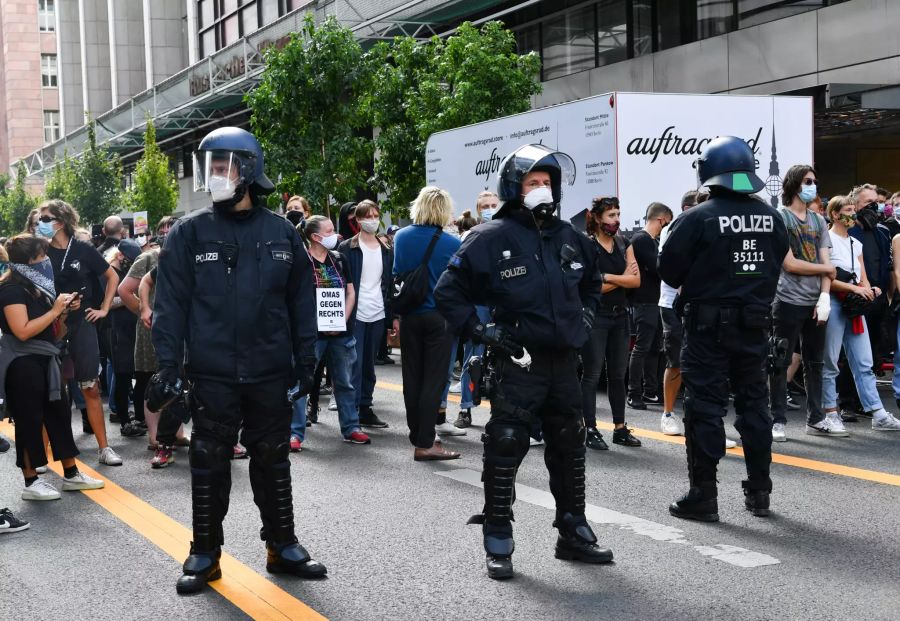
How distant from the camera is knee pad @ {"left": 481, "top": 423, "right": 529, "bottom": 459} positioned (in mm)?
5133

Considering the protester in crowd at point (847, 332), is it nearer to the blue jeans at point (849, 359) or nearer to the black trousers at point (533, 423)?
the blue jeans at point (849, 359)

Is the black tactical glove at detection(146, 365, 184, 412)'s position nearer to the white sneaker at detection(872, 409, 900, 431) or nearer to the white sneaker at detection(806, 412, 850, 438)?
the white sneaker at detection(806, 412, 850, 438)

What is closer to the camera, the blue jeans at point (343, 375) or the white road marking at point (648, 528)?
the white road marking at point (648, 528)

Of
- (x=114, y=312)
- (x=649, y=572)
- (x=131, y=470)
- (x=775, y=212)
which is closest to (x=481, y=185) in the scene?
(x=114, y=312)

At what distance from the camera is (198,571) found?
16.4 ft

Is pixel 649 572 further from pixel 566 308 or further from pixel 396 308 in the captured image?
pixel 396 308

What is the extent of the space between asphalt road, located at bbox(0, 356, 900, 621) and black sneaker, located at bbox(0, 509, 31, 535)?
8cm

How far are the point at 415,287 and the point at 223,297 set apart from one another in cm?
282

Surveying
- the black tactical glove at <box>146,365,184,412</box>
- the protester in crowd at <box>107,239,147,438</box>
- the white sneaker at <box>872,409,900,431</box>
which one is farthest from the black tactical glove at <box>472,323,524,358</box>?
the protester in crowd at <box>107,239,147,438</box>

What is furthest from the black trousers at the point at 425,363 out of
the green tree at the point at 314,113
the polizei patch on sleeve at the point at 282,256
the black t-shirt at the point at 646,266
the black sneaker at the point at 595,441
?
the green tree at the point at 314,113

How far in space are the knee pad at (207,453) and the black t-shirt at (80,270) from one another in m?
3.41

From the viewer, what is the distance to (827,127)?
18844 mm

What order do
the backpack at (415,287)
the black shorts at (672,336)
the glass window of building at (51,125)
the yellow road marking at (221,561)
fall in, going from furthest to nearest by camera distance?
the glass window of building at (51,125) < the black shorts at (672,336) < the backpack at (415,287) < the yellow road marking at (221,561)

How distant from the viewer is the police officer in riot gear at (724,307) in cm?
596
